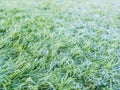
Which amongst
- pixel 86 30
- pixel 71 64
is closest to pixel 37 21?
pixel 86 30

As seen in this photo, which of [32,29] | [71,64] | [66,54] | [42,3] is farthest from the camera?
[42,3]

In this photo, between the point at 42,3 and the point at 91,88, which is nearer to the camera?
the point at 91,88

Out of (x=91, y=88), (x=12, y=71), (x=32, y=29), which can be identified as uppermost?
(x=32, y=29)

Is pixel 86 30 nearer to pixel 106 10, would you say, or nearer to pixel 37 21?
pixel 37 21

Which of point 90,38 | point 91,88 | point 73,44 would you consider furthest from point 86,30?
point 91,88

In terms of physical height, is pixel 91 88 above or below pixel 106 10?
below

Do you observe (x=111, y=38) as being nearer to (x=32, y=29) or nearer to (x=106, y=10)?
(x=32, y=29)

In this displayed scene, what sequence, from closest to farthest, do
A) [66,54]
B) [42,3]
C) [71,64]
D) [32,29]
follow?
[71,64] < [66,54] < [32,29] < [42,3]
